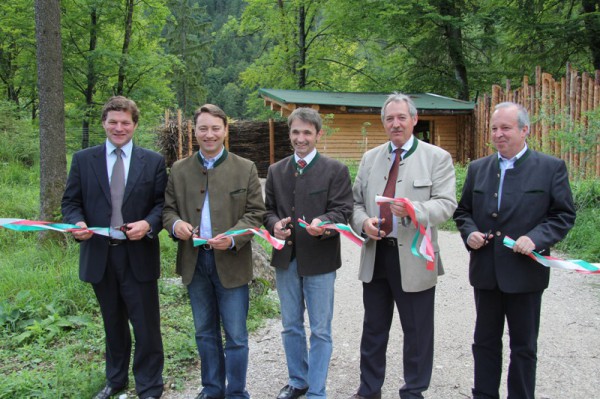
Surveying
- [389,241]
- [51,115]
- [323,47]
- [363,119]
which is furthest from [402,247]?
[323,47]

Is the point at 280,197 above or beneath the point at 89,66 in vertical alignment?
beneath

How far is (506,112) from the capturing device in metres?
3.17

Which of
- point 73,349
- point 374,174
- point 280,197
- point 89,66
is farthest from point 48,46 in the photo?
point 89,66

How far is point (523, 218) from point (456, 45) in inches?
830

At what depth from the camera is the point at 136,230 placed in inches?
132

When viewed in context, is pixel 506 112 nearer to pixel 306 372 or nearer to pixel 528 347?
pixel 528 347

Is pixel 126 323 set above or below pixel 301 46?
below

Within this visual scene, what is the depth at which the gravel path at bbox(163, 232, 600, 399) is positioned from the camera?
3.91m

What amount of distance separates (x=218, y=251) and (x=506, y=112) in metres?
2.10

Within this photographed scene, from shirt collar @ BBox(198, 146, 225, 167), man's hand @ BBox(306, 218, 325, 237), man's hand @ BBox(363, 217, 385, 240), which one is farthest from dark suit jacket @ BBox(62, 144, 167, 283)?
man's hand @ BBox(363, 217, 385, 240)

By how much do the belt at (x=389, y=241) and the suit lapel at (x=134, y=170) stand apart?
1.80 m

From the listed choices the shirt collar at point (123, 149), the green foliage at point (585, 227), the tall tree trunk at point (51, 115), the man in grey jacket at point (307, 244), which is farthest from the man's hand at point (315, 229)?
the green foliage at point (585, 227)

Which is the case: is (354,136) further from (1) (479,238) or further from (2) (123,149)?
(1) (479,238)

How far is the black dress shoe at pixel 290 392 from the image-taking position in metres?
3.63
